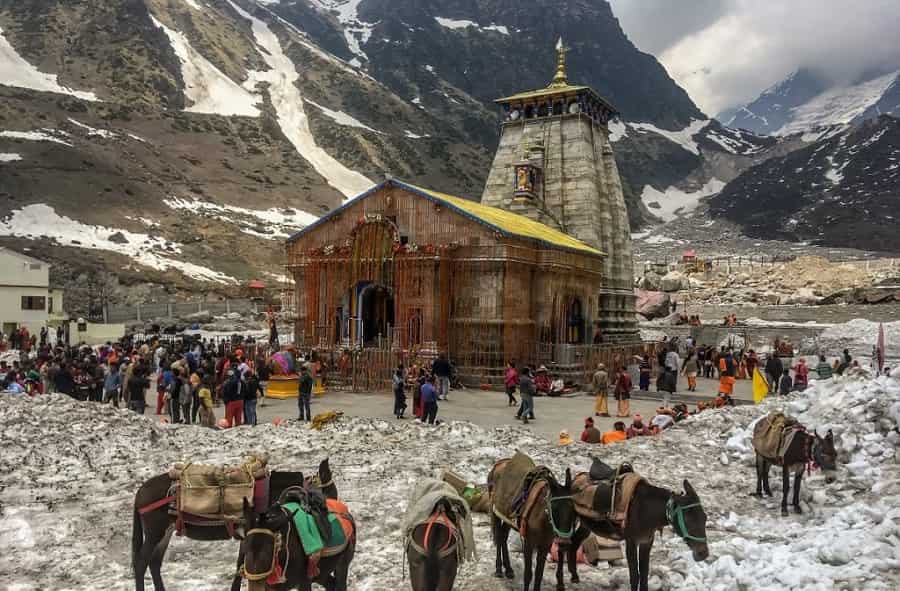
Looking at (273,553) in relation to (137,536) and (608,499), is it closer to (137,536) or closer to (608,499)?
(137,536)

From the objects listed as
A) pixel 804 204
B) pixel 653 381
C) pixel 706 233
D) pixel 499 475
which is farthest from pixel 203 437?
pixel 804 204

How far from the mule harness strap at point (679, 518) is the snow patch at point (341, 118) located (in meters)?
118

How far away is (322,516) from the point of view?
21.5 ft

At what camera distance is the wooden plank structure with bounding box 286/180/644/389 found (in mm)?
25562

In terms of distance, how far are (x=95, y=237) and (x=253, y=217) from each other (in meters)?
21.4

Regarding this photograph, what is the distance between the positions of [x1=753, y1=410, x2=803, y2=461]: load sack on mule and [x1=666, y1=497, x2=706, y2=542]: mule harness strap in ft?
12.9

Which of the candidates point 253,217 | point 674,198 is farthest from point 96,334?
point 674,198

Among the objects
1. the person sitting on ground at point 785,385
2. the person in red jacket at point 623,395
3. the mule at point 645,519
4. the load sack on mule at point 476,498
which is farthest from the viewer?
the person sitting on ground at point 785,385

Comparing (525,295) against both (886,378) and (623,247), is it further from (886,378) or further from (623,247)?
(886,378)

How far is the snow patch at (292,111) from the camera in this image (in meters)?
106

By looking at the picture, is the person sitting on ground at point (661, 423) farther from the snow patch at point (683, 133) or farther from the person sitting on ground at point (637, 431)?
the snow patch at point (683, 133)

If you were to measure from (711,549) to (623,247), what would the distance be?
29882 millimetres

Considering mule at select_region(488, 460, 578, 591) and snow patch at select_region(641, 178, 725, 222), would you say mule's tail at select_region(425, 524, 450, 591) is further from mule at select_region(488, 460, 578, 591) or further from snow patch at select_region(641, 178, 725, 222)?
snow patch at select_region(641, 178, 725, 222)

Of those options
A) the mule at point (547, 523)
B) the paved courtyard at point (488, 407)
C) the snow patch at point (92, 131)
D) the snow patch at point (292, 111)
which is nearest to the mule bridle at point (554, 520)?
the mule at point (547, 523)
